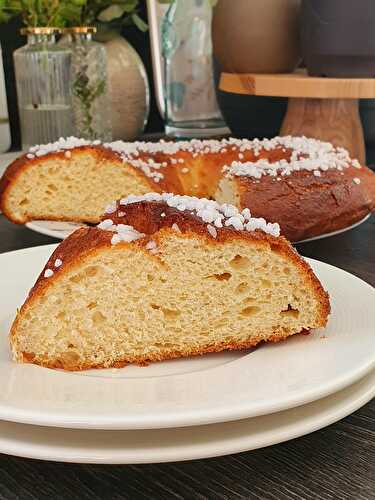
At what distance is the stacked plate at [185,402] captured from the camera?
0.57 meters

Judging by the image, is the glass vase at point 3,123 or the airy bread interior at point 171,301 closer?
the airy bread interior at point 171,301

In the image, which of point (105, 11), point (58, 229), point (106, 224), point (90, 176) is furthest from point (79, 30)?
point (106, 224)

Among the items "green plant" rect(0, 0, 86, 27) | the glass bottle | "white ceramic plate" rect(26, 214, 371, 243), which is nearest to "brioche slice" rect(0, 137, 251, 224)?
"white ceramic plate" rect(26, 214, 371, 243)

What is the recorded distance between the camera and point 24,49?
2.15 meters

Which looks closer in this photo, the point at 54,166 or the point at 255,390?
the point at 255,390

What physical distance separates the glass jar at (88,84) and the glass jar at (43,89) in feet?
0.08

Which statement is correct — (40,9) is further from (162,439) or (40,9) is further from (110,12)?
(162,439)

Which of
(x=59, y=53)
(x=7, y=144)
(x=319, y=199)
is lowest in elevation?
(x=7, y=144)

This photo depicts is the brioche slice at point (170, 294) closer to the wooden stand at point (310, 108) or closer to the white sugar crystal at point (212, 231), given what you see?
the white sugar crystal at point (212, 231)

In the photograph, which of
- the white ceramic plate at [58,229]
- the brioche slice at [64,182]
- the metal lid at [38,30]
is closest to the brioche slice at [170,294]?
the white ceramic plate at [58,229]

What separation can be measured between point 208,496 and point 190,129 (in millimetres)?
1954

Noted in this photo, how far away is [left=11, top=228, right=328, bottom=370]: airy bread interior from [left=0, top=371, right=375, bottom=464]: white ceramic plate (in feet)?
0.52

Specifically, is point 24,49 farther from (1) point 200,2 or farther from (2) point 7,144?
(1) point 200,2

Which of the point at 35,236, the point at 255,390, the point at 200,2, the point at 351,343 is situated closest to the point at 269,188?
the point at 35,236
